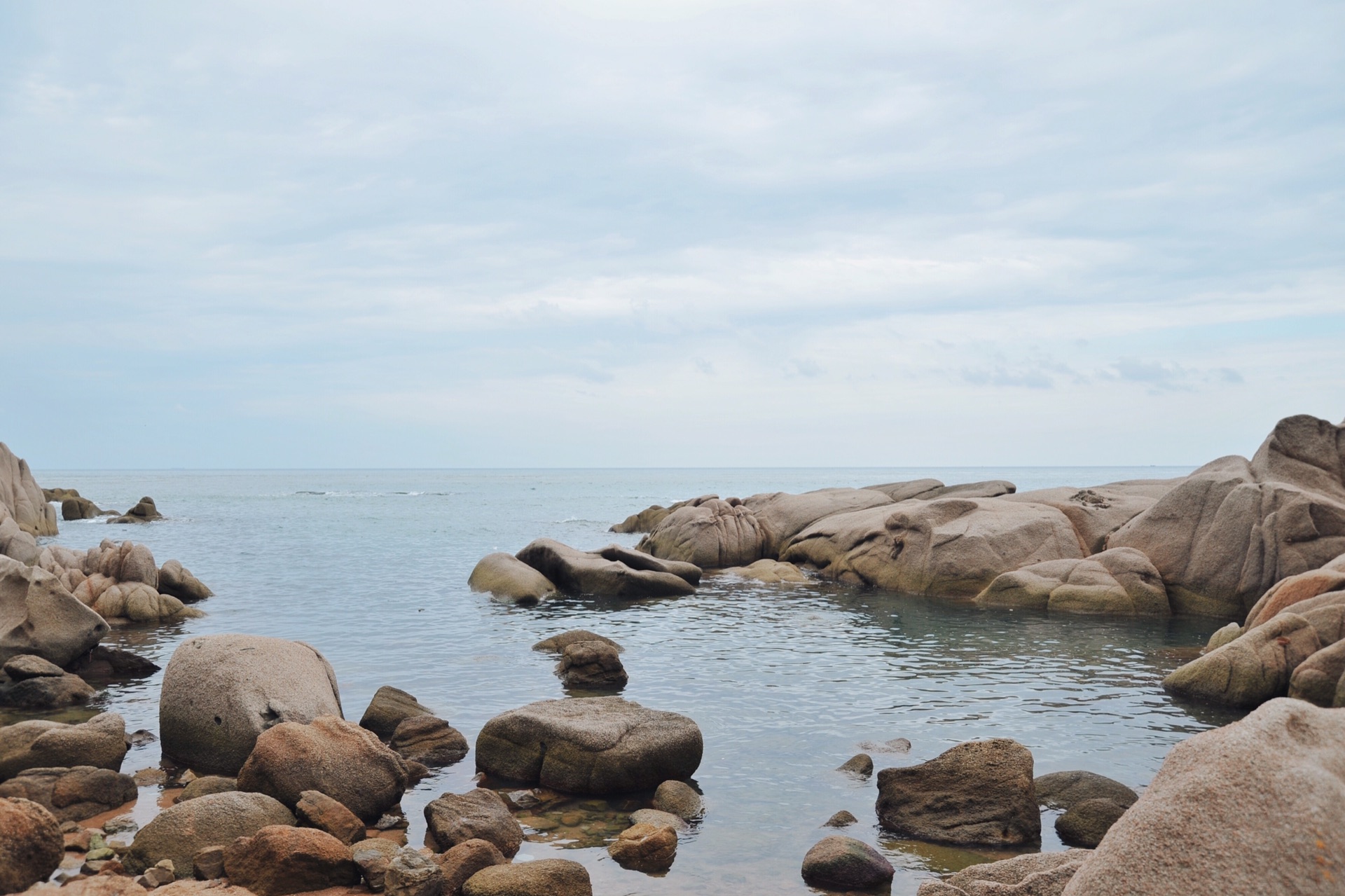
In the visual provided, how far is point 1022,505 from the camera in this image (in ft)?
98.7

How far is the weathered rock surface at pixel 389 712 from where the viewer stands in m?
13.4

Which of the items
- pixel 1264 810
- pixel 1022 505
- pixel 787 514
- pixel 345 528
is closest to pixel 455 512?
pixel 345 528

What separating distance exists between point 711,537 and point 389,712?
79.6 feet

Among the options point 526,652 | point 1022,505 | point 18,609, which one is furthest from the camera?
point 1022,505

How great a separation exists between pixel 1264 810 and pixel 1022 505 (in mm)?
26712

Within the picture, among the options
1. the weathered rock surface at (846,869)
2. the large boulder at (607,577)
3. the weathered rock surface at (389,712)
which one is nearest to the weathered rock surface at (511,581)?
the large boulder at (607,577)

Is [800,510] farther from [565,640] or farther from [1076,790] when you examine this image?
[1076,790]

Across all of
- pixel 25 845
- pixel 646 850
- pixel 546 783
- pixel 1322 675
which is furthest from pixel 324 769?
pixel 1322 675

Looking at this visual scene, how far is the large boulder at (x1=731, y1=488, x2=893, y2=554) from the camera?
38375mm

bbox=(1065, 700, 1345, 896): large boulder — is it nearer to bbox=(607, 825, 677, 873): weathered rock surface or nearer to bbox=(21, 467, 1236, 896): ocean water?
bbox=(21, 467, 1236, 896): ocean water

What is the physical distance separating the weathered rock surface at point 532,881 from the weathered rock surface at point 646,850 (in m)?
0.79

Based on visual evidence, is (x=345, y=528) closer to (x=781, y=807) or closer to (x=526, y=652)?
(x=526, y=652)

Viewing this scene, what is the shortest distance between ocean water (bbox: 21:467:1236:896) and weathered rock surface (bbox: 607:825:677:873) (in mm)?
138

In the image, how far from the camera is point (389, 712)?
13.6 m
